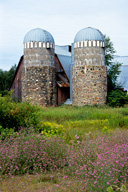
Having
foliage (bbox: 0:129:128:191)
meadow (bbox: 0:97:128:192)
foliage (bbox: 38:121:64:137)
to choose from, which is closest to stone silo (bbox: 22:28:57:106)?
foliage (bbox: 38:121:64:137)

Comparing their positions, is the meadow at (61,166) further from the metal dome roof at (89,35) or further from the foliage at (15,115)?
the metal dome roof at (89,35)

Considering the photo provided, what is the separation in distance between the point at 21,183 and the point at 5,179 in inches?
19.6

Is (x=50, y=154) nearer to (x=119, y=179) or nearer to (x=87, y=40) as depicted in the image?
(x=119, y=179)

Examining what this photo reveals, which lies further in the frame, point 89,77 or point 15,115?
point 89,77

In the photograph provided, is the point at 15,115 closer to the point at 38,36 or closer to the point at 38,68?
the point at 38,68

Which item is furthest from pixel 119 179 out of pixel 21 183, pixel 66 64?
pixel 66 64

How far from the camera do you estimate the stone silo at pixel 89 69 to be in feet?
72.6

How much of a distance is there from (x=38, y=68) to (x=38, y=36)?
2710 millimetres

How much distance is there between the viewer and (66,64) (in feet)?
90.3

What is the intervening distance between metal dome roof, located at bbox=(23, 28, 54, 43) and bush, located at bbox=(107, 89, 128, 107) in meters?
7.11

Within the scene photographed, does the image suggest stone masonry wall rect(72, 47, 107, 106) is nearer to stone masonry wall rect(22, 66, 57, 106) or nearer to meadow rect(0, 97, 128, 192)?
stone masonry wall rect(22, 66, 57, 106)

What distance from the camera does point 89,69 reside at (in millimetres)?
22344

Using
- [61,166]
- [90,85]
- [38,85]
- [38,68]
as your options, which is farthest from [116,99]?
[61,166]

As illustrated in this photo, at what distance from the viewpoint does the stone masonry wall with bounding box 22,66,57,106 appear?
907 inches
